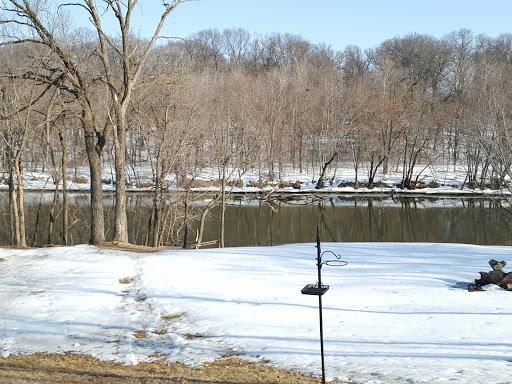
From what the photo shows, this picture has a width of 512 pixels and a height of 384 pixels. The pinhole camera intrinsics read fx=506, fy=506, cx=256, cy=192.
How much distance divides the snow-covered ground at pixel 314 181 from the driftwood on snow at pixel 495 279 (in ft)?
96.5

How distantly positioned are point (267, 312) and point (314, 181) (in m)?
38.0

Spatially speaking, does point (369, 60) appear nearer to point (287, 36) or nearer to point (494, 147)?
point (287, 36)

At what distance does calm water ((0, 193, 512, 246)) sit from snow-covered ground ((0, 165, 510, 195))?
3.20 meters

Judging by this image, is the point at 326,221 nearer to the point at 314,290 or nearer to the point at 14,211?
the point at 14,211

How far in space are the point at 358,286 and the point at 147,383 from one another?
5.31m

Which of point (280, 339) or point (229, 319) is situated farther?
point (229, 319)

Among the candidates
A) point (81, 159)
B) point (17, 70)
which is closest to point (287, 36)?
point (81, 159)

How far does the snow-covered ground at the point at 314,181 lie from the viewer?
41031 mm

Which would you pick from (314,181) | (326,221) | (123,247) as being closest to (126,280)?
(123,247)

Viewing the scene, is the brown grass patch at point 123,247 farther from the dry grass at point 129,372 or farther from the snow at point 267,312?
the dry grass at point 129,372

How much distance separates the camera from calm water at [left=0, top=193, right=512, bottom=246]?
2395 centimetres

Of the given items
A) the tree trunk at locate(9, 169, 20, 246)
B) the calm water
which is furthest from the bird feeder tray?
the calm water

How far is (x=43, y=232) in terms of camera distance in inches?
957

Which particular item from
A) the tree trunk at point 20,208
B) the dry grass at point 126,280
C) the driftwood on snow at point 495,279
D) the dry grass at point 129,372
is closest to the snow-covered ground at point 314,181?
the tree trunk at point 20,208
